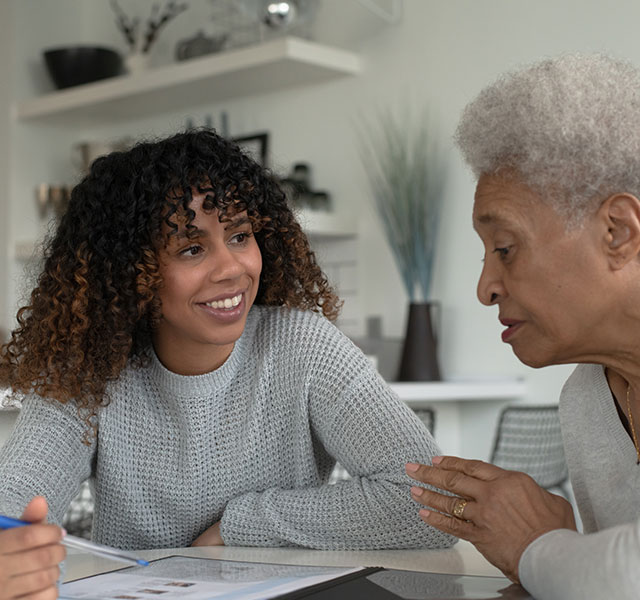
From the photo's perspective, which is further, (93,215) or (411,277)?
(411,277)

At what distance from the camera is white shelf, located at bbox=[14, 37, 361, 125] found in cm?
386

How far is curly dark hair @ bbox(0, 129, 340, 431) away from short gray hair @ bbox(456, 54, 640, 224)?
55cm

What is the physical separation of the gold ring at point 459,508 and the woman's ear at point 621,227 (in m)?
0.31

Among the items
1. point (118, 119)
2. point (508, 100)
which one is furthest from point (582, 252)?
point (118, 119)

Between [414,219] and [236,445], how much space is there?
231 cm

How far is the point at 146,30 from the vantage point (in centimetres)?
465

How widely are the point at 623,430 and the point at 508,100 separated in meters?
0.43

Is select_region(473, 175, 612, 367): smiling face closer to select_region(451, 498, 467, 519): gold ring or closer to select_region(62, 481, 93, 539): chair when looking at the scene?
select_region(451, 498, 467, 519): gold ring

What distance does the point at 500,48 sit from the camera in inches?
145

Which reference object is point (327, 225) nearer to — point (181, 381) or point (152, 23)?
point (152, 23)

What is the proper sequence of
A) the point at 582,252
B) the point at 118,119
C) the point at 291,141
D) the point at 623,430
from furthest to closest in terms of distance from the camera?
the point at 118,119
the point at 291,141
the point at 623,430
the point at 582,252

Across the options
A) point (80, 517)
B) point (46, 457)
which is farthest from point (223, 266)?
point (80, 517)

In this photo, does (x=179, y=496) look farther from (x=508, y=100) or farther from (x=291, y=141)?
(x=291, y=141)

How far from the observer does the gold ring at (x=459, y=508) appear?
1078 millimetres
